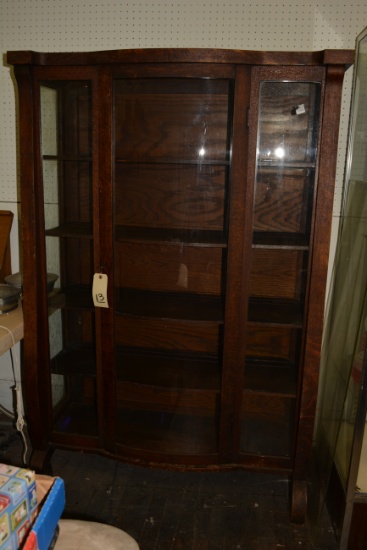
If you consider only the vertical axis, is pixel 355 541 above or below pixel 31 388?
below

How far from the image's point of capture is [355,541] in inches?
68.8

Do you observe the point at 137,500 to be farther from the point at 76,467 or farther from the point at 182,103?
the point at 182,103

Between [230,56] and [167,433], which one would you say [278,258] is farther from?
[167,433]

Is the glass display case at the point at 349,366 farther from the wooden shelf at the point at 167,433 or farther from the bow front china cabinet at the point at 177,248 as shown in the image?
the wooden shelf at the point at 167,433

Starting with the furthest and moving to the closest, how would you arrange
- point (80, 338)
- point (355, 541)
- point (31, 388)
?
point (80, 338) → point (31, 388) → point (355, 541)

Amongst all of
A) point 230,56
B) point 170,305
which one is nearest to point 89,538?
point 170,305

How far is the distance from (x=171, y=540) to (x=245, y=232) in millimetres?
1247

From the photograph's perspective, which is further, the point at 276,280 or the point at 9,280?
the point at 9,280

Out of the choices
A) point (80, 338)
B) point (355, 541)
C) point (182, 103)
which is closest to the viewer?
point (355, 541)

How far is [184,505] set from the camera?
201 cm

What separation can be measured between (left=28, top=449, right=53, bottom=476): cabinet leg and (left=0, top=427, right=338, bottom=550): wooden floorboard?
0.42ft

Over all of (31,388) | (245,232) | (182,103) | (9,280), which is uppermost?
(182,103)

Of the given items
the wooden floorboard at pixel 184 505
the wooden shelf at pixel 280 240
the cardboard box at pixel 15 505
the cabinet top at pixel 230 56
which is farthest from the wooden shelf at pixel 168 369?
the cabinet top at pixel 230 56

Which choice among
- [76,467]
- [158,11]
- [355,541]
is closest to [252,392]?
[355,541]
